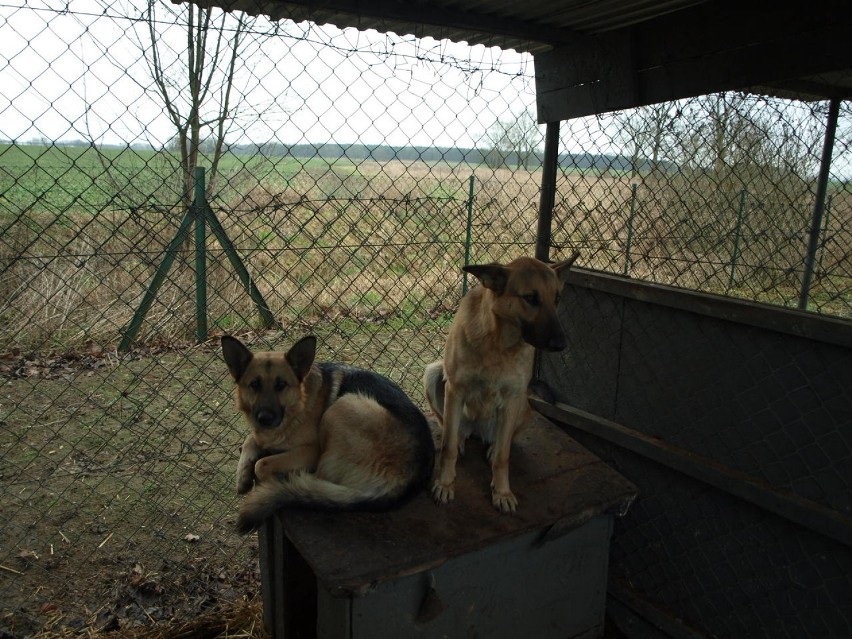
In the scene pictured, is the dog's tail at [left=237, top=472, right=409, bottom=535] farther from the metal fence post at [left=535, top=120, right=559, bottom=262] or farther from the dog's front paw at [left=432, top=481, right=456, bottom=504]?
the metal fence post at [left=535, top=120, right=559, bottom=262]

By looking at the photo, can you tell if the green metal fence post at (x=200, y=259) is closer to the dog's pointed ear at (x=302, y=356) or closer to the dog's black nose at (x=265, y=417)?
the dog's pointed ear at (x=302, y=356)

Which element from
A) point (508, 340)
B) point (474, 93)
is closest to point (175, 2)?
point (474, 93)

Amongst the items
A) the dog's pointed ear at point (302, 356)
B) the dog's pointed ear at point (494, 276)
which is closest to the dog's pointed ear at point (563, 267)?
the dog's pointed ear at point (494, 276)

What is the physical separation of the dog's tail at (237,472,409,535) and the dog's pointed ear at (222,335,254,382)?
0.54m

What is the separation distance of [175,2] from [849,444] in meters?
3.38

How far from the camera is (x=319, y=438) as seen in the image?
107 inches

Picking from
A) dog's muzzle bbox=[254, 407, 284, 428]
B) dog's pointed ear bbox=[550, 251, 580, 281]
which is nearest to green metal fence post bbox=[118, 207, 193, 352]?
dog's muzzle bbox=[254, 407, 284, 428]

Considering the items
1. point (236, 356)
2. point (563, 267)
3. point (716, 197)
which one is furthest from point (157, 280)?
point (716, 197)

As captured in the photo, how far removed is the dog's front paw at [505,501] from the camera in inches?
103

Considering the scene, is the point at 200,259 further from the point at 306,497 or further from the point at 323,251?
the point at 306,497

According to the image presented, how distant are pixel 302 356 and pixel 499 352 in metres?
0.93

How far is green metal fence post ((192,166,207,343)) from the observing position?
4590 millimetres

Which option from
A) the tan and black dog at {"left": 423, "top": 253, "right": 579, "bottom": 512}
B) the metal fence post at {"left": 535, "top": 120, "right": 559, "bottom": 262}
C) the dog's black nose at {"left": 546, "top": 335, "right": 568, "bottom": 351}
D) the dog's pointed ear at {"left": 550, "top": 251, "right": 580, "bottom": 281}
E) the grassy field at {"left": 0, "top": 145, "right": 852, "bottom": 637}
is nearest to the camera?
the dog's black nose at {"left": 546, "top": 335, "right": 568, "bottom": 351}

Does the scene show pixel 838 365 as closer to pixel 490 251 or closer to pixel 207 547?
pixel 207 547
